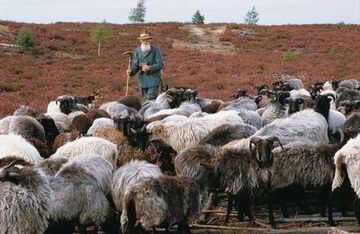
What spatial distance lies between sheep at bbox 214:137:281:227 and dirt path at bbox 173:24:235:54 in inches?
1369

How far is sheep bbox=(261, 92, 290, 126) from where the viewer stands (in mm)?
12445

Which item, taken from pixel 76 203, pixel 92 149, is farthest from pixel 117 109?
pixel 76 203

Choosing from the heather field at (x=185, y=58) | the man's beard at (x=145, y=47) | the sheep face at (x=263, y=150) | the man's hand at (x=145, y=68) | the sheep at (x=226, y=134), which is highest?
the man's beard at (x=145, y=47)

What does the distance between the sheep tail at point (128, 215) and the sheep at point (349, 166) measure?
9.05 feet

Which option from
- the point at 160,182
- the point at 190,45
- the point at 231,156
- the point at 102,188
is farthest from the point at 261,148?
A: the point at 190,45

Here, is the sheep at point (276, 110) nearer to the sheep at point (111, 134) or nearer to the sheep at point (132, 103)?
the sheep at point (111, 134)

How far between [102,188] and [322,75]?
81.4 ft

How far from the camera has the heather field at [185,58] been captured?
93.8ft

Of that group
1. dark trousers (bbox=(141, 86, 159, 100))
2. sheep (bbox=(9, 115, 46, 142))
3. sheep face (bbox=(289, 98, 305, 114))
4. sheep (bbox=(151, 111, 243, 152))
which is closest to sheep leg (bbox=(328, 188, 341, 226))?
sheep (bbox=(151, 111, 243, 152))

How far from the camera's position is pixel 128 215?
7.36 metres

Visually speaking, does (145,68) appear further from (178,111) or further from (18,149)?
(18,149)

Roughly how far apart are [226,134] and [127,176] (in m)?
2.61

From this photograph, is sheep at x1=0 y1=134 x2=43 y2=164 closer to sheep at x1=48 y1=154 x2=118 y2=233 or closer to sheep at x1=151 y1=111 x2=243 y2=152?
sheep at x1=48 y1=154 x2=118 y2=233

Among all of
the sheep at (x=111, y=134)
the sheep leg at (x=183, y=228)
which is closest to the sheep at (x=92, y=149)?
the sheep at (x=111, y=134)
